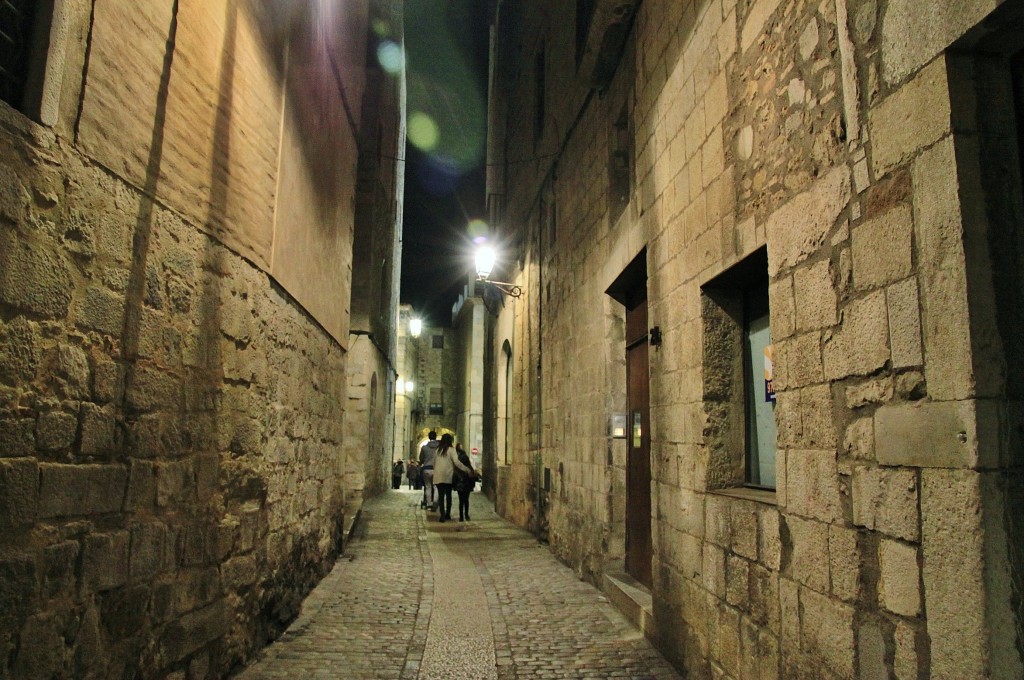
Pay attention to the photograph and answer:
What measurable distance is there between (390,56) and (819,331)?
1480cm

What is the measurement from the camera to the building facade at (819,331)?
1955 mm

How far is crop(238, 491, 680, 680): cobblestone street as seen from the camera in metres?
4.09

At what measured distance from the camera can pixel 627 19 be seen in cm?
557

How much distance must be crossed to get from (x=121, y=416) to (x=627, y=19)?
4776mm

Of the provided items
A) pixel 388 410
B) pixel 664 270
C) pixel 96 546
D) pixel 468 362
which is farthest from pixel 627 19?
pixel 468 362

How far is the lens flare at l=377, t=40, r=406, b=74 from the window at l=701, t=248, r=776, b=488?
1253 centimetres

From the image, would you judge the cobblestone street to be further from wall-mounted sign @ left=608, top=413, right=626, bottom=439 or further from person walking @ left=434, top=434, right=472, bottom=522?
person walking @ left=434, top=434, right=472, bottom=522

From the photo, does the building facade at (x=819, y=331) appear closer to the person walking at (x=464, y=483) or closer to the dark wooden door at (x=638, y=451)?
the dark wooden door at (x=638, y=451)

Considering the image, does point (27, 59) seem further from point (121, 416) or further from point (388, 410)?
point (388, 410)

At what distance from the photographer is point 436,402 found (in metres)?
37.6

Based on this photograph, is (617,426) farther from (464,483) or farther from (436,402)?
(436,402)

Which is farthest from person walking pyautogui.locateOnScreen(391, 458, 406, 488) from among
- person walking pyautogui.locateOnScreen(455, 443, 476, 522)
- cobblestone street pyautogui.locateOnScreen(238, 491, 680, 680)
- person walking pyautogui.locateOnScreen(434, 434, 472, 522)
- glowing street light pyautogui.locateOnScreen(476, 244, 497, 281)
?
cobblestone street pyautogui.locateOnScreen(238, 491, 680, 680)

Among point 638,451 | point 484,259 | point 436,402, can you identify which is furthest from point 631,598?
point 436,402

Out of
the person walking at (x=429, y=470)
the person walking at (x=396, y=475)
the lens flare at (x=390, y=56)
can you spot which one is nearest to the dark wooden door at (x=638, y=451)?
the person walking at (x=429, y=470)
